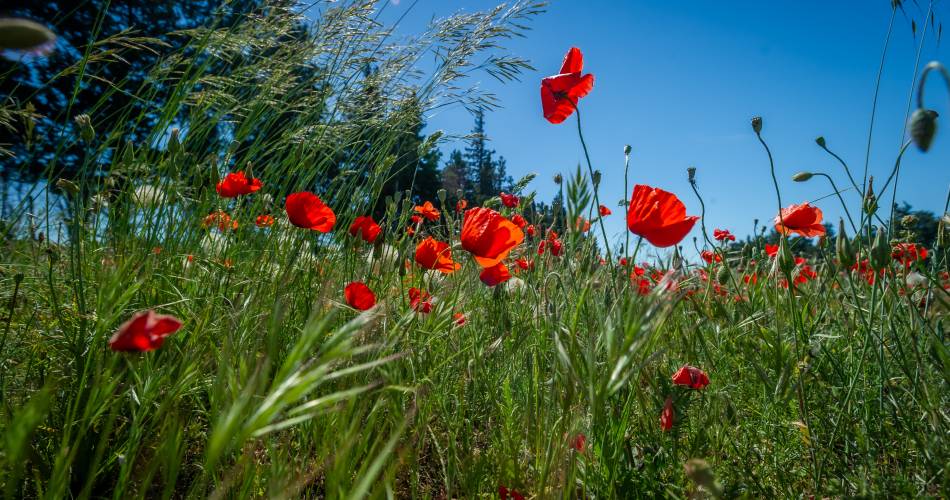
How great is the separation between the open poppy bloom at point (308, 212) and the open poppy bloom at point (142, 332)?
0.84 m

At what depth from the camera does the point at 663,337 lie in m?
2.08

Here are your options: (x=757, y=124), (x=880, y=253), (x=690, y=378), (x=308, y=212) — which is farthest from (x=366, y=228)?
(x=880, y=253)

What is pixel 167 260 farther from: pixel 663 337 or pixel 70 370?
pixel 663 337

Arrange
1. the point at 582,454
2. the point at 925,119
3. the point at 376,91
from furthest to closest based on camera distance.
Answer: the point at 376,91 < the point at 582,454 < the point at 925,119

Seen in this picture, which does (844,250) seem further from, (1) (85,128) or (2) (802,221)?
(1) (85,128)

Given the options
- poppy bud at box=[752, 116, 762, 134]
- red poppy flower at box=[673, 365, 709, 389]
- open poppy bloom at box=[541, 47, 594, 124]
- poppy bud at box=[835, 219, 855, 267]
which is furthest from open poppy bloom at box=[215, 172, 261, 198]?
poppy bud at box=[835, 219, 855, 267]

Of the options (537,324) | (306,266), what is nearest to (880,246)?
(537,324)

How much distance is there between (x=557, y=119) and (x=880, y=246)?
2.78ft

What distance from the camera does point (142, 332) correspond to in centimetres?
75

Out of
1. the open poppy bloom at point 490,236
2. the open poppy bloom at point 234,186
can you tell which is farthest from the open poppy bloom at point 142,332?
the open poppy bloom at point 234,186

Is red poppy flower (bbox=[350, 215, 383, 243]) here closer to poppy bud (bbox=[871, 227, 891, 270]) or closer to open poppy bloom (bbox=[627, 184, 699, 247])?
open poppy bloom (bbox=[627, 184, 699, 247])

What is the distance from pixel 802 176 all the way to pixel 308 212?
1412 mm

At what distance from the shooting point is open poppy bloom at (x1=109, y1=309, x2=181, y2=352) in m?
0.74

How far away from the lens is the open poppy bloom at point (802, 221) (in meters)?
1.69
